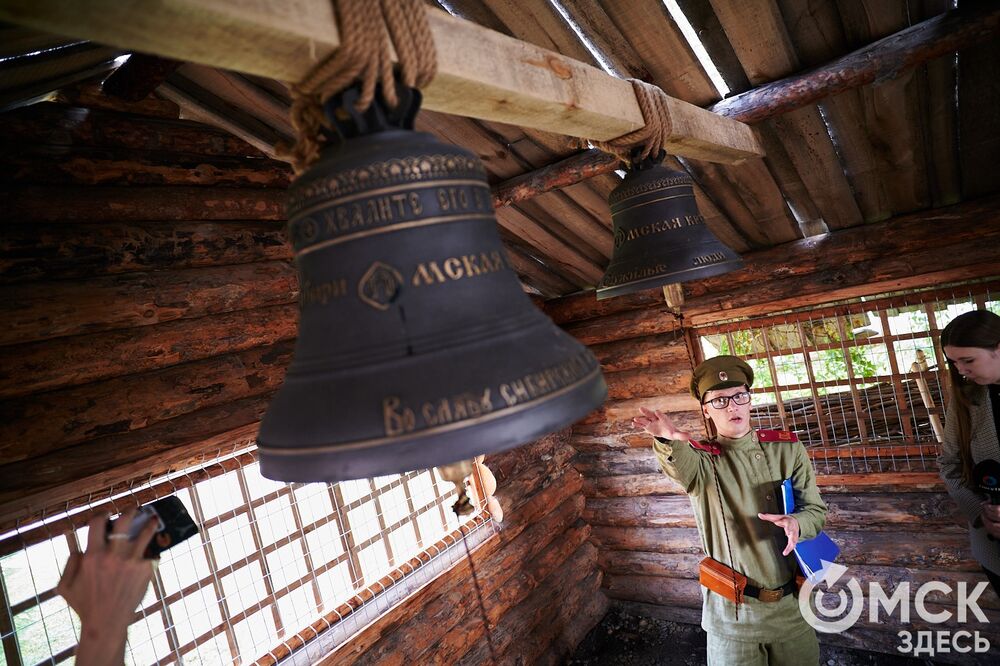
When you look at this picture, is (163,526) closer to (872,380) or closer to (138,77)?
(138,77)

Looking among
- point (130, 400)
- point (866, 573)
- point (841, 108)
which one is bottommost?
point (866, 573)

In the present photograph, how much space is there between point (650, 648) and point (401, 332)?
5.04 meters

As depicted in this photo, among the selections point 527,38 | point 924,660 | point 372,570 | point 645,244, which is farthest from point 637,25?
point 924,660

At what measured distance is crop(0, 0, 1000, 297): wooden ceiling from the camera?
2.55m

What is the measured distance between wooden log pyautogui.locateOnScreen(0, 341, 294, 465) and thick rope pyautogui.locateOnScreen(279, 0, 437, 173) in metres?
2.03

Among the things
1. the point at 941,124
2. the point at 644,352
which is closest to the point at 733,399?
the point at 941,124

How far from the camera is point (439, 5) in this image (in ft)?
8.40

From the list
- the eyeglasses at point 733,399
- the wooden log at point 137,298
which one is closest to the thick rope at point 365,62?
the wooden log at point 137,298

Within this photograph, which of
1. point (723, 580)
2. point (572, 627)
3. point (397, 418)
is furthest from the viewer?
point (572, 627)

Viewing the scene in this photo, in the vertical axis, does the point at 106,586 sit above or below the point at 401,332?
below

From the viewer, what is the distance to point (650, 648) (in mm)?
Result: 4926

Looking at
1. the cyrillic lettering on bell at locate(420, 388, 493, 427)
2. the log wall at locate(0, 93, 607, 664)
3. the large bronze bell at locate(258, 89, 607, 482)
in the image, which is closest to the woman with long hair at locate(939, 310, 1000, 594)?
the large bronze bell at locate(258, 89, 607, 482)

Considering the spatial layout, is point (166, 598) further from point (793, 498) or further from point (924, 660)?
point (924, 660)

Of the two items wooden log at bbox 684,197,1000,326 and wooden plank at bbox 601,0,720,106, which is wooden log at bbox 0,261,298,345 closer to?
wooden plank at bbox 601,0,720,106
